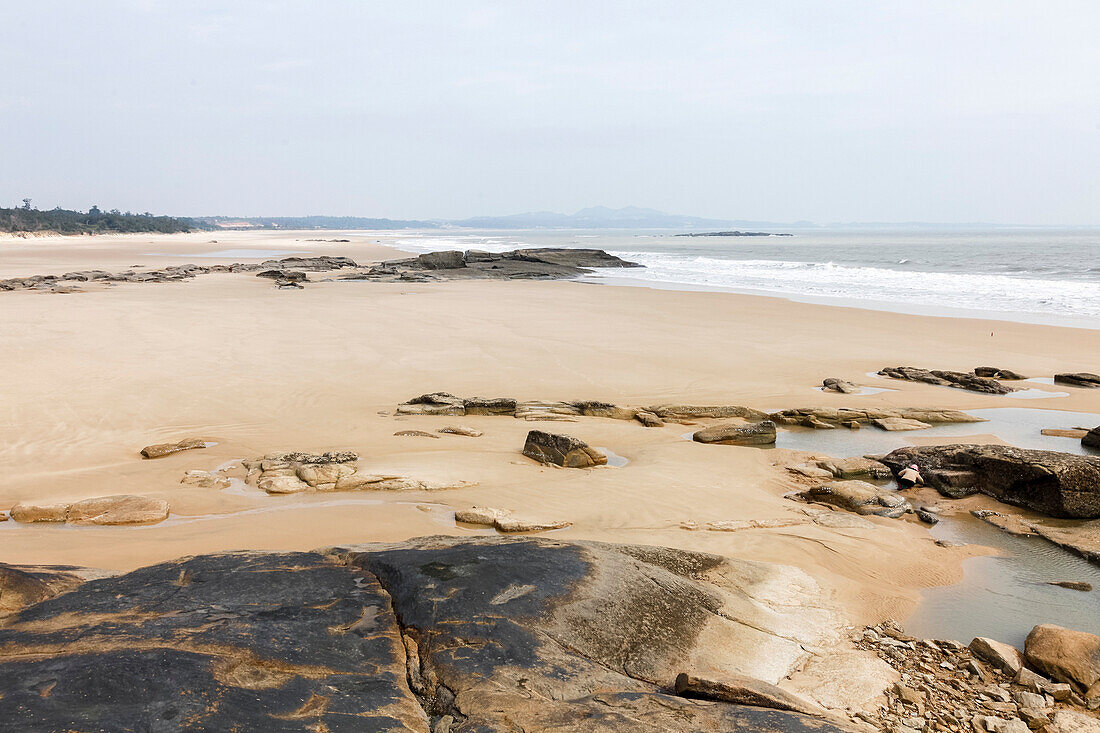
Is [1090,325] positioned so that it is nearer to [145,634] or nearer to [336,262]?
[145,634]

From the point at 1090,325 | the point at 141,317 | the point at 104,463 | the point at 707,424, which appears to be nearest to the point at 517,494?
the point at 707,424

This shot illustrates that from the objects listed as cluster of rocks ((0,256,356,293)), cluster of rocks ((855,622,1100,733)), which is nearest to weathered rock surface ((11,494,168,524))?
cluster of rocks ((855,622,1100,733))

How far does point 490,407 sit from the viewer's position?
10508 millimetres

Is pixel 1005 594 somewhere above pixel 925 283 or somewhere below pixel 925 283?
below

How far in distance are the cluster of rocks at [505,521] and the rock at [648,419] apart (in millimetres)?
4037

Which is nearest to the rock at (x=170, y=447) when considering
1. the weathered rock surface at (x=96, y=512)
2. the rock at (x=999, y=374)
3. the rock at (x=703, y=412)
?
the weathered rock surface at (x=96, y=512)

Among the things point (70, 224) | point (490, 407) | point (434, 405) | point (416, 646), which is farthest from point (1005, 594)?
point (70, 224)

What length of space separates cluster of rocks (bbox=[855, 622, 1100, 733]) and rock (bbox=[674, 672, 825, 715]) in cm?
85

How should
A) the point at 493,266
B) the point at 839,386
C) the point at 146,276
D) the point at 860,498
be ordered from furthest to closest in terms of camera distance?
the point at 493,266, the point at 146,276, the point at 839,386, the point at 860,498

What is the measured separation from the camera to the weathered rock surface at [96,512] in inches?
250

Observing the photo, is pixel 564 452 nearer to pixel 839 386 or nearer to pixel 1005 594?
pixel 1005 594

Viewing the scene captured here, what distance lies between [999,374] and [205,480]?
14182 millimetres

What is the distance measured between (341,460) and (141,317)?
1413cm

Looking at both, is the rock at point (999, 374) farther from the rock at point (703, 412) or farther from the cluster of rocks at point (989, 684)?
the cluster of rocks at point (989, 684)
